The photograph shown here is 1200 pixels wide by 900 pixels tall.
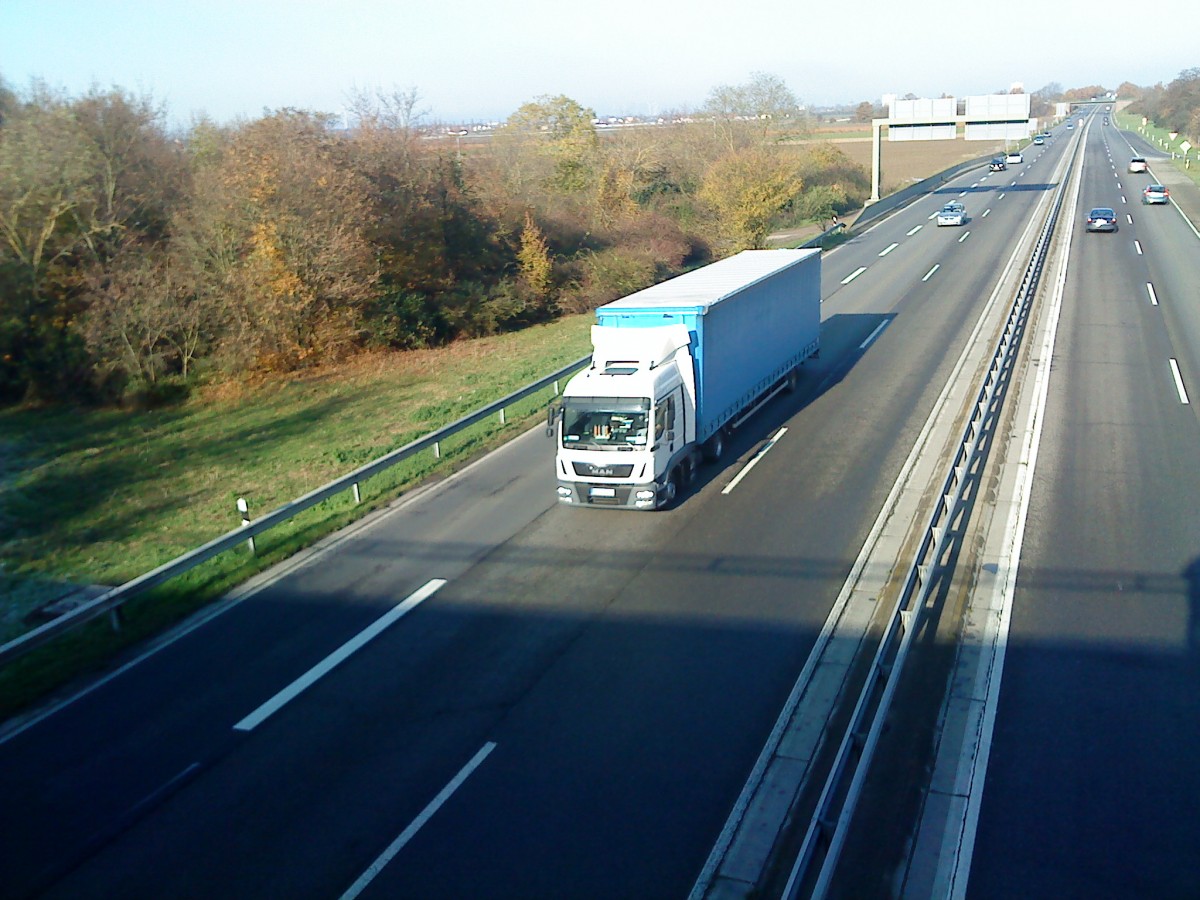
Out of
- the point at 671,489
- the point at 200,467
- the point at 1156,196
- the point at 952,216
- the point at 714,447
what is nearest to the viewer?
the point at 671,489

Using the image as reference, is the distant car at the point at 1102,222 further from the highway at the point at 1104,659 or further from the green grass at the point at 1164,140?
the green grass at the point at 1164,140

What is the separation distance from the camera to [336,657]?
10.9 meters

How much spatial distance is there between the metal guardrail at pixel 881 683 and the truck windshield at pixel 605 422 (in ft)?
14.7

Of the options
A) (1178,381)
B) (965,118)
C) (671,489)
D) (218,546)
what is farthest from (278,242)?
(965,118)

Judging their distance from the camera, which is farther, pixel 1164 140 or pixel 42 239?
pixel 1164 140

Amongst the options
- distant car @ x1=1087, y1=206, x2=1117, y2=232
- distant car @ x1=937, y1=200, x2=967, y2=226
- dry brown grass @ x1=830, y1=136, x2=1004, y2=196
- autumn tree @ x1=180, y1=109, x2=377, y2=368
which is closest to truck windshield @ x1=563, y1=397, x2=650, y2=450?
autumn tree @ x1=180, y1=109, x2=377, y2=368

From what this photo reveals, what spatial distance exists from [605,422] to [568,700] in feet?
19.1

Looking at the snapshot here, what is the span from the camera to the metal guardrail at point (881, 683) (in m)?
6.59

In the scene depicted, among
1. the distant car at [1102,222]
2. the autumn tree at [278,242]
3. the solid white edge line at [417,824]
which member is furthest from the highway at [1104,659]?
the distant car at [1102,222]

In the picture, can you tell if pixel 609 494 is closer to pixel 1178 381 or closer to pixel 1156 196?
pixel 1178 381

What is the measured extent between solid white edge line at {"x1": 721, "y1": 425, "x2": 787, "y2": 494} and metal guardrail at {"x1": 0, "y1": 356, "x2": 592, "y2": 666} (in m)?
5.70

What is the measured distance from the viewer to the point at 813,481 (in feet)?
52.1

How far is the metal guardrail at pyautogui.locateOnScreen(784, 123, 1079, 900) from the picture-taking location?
21.6 feet

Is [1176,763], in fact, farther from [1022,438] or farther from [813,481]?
A: [1022,438]
